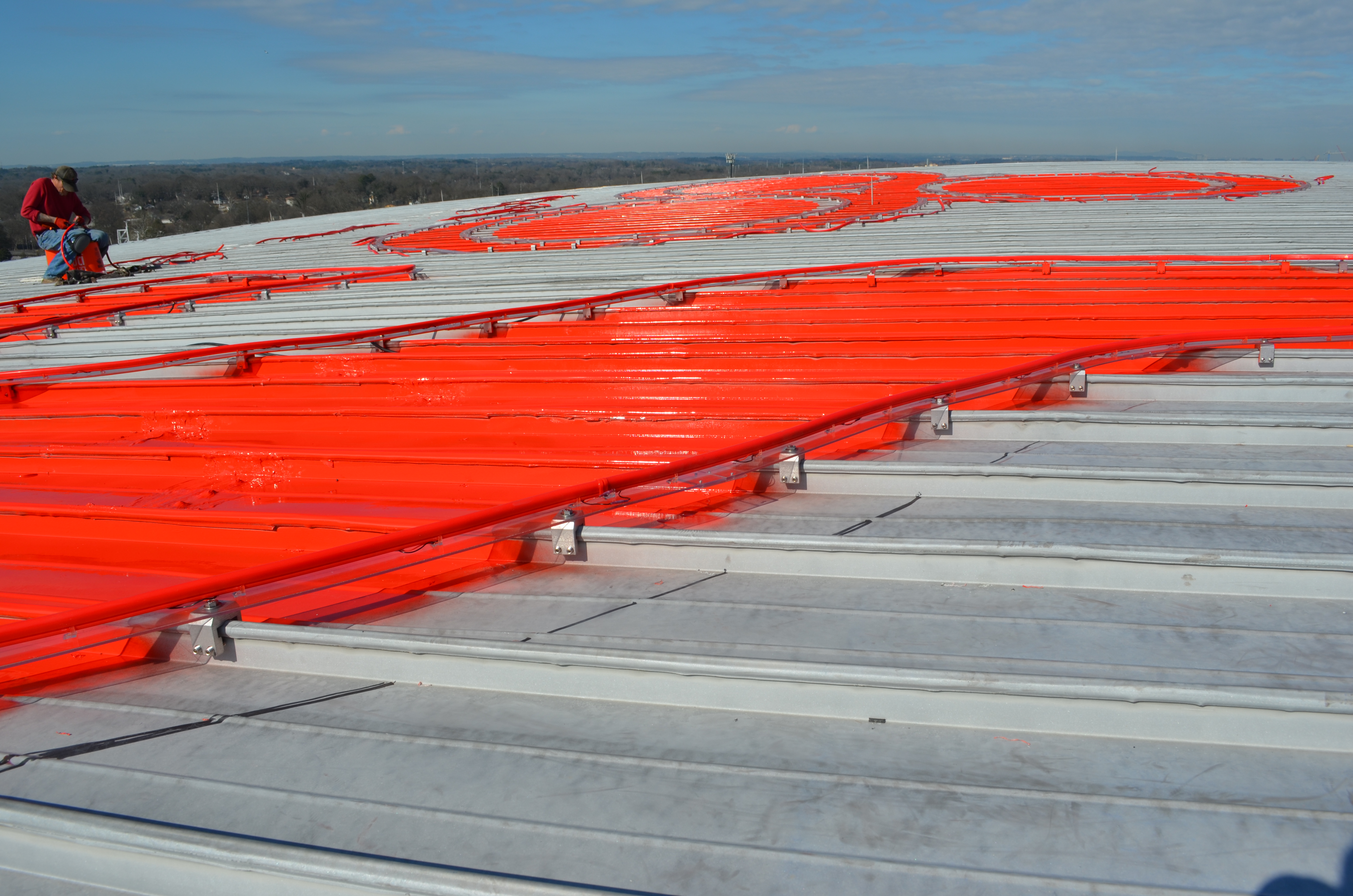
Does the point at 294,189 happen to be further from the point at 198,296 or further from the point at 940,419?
the point at 940,419

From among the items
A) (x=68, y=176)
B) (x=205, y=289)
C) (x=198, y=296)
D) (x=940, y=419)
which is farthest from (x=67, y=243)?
(x=940, y=419)

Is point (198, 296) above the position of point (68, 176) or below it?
below

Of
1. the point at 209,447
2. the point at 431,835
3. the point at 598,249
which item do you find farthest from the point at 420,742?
the point at 598,249

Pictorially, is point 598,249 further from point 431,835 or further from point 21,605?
point 431,835

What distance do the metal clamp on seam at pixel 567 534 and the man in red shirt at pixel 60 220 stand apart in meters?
10.4

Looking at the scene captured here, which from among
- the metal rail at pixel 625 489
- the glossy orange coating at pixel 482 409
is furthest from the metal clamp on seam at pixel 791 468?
the glossy orange coating at pixel 482 409

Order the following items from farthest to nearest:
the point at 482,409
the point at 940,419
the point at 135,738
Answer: the point at 482,409
the point at 940,419
the point at 135,738

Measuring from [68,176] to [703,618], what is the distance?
451 inches

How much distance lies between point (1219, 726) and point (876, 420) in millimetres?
1993

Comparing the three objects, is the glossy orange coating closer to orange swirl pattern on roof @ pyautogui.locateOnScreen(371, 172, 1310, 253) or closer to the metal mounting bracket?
the metal mounting bracket

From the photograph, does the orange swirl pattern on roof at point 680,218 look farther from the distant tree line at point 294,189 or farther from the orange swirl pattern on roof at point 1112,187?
the distant tree line at point 294,189

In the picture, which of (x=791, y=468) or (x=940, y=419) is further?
(x=940, y=419)

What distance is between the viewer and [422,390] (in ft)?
16.9

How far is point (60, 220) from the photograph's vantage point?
11266 millimetres
